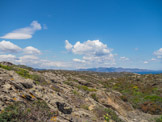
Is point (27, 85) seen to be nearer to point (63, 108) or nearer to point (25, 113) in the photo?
point (63, 108)

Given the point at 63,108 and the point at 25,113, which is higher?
the point at 25,113

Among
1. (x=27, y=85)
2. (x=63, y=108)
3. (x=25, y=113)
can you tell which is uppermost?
(x=27, y=85)

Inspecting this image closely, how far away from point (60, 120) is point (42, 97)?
313 centimetres

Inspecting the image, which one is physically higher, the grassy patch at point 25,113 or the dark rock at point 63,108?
the grassy patch at point 25,113

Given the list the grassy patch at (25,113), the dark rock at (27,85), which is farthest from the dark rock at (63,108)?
the dark rock at (27,85)

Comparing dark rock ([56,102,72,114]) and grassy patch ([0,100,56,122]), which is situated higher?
grassy patch ([0,100,56,122])

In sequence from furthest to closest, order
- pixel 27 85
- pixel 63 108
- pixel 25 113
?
pixel 27 85
pixel 63 108
pixel 25 113

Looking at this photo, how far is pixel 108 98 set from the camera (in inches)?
730

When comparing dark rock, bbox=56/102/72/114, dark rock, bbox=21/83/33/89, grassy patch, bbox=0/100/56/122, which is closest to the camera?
grassy patch, bbox=0/100/56/122

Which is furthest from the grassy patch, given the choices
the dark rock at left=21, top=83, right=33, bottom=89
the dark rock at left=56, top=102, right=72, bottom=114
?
the dark rock at left=21, top=83, right=33, bottom=89

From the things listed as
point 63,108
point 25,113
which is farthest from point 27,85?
point 25,113

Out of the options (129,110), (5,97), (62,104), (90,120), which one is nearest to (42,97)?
(62,104)

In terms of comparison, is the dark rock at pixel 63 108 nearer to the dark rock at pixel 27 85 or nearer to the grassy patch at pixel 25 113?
the grassy patch at pixel 25 113

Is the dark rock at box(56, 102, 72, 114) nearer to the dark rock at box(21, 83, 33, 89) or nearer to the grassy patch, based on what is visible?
the grassy patch
